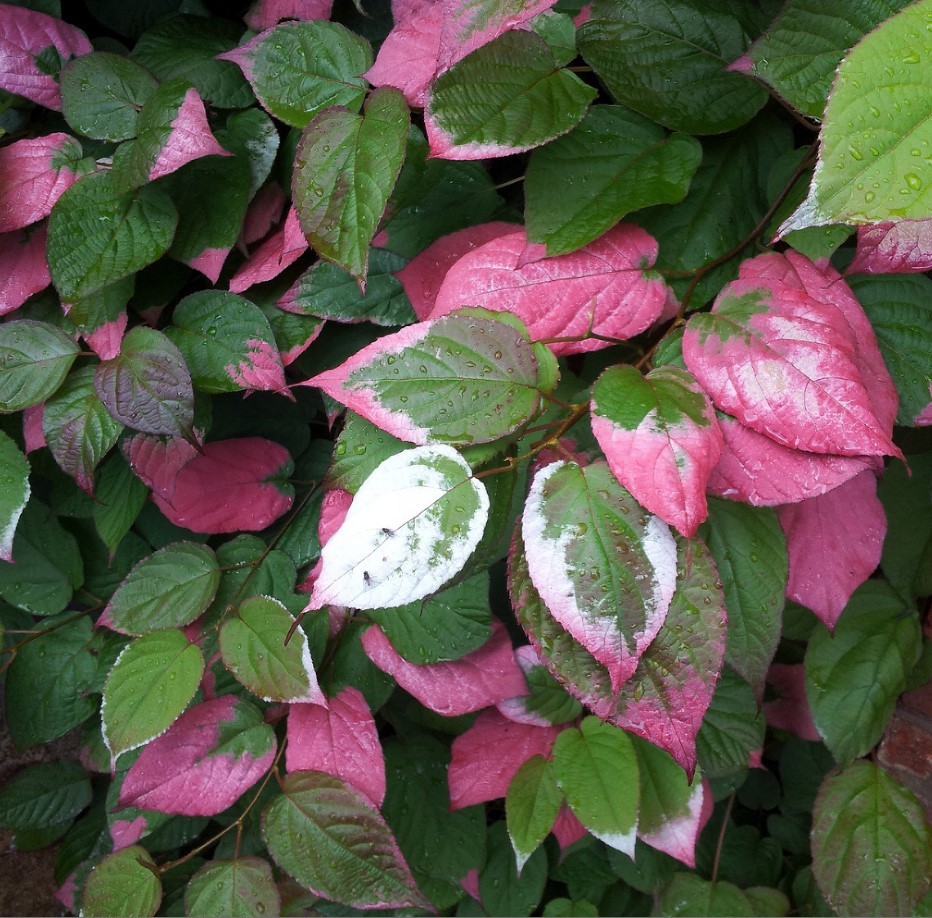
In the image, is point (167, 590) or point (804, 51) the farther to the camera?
point (167, 590)

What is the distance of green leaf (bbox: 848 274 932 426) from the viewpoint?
56 centimetres

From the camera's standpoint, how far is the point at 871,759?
2.90ft

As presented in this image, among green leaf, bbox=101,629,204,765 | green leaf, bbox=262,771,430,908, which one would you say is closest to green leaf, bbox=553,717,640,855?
green leaf, bbox=262,771,430,908

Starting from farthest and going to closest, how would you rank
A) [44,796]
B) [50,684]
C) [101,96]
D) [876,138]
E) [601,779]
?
[44,796]
[50,684]
[601,779]
[101,96]
[876,138]

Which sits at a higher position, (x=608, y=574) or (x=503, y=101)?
(x=503, y=101)

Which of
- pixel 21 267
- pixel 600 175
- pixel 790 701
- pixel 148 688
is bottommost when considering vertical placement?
pixel 790 701

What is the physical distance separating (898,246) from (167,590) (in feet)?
2.39

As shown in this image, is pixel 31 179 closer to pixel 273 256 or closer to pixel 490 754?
pixel 273 256

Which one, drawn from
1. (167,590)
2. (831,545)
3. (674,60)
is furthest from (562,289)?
(167,590)

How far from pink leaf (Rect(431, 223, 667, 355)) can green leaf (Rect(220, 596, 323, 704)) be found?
0.35 m

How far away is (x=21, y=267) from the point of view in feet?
2.33

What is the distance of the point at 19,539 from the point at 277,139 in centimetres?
60

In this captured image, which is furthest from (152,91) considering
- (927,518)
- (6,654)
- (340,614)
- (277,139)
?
(927,518)

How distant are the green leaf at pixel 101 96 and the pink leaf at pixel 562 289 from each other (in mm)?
370
